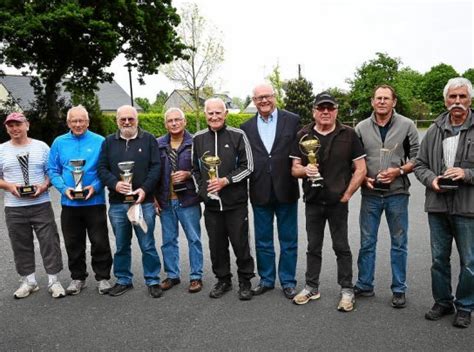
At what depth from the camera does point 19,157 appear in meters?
4.71

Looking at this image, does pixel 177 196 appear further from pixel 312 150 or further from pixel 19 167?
pixel 19 167

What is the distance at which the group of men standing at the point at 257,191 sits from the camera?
3.88m

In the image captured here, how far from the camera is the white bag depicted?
14.8ft

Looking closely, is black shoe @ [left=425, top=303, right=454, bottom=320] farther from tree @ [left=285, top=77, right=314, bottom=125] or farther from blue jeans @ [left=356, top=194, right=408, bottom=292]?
tree @ [left=285, top=77, right=314, bottom=125]

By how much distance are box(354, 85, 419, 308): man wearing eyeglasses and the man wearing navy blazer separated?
0.80 metres

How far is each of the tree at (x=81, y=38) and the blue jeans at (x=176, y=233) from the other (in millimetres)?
14837

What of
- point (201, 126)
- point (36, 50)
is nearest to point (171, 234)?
point (36, 50)

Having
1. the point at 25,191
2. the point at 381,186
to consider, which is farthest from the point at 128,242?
the point at 381,186

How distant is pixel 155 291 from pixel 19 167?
81.9 inches

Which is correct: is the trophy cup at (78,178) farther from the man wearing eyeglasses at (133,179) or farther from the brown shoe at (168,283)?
the brown shoe at (168,283)

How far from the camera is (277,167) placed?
14.7 feet

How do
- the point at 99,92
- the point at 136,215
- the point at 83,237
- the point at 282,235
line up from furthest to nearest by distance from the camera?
the point at 99,92 → the point at 83,237 → the point at 282,235 → the point at 136,215

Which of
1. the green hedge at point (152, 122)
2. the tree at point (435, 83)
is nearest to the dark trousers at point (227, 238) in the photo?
the green hedge at point (152, 122)

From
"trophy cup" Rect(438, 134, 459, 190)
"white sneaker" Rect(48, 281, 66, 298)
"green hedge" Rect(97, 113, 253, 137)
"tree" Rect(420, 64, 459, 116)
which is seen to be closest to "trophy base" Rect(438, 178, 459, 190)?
"trophy cup" Rect(438, 134, 459, 190)
